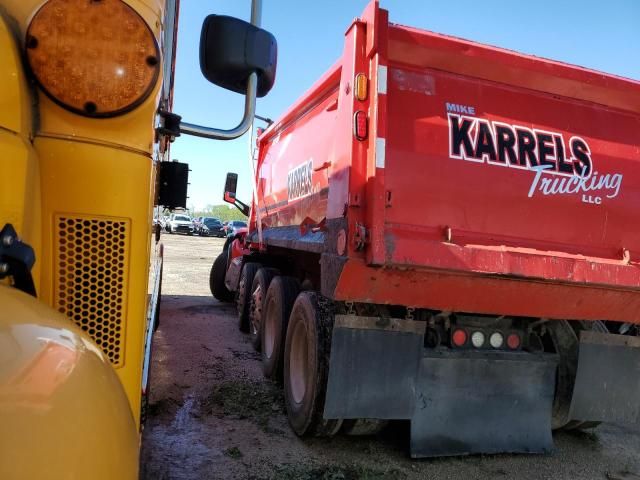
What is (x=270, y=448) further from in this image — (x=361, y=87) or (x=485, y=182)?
(x=361, y=87)

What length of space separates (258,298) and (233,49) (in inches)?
158

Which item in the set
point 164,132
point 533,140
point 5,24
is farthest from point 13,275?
point 533,140

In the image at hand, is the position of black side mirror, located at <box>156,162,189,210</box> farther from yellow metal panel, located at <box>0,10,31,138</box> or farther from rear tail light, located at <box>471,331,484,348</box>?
rear tail light, located at <box>471,331,484,348</box>

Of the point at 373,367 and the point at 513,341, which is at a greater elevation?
the point at 513,341

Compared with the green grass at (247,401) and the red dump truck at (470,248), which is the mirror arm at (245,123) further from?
the green grass at (247,401)

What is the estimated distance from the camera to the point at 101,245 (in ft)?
4.65

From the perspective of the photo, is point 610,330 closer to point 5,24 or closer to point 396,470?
point 396,470

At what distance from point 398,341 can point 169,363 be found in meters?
2.78

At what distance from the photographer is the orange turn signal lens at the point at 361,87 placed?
8.89 ft

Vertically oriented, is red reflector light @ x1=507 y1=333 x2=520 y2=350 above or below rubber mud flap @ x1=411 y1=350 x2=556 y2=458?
above

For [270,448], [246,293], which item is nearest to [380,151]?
[270,448]

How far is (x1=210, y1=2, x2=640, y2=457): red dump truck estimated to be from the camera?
8.77 feet

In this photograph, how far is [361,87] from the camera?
2723mm

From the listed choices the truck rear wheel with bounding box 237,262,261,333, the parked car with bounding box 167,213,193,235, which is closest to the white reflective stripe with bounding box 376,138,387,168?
the truck rear wheel with bounding box 237,262,261,333
